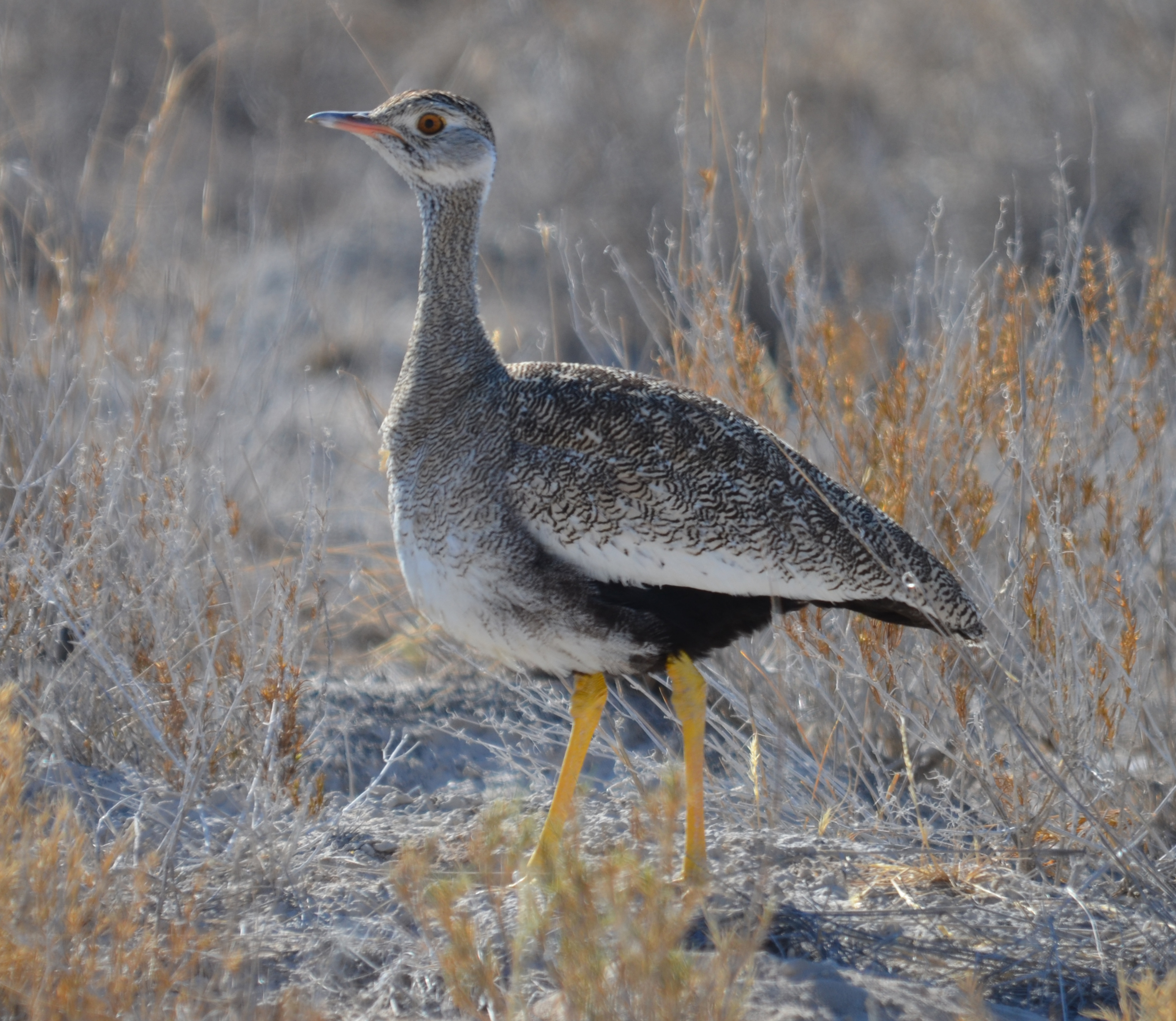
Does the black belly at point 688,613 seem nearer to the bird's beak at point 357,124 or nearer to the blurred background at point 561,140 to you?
the bird's beak at point 357,124

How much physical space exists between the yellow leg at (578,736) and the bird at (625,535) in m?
0.10

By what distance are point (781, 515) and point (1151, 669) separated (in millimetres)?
1357

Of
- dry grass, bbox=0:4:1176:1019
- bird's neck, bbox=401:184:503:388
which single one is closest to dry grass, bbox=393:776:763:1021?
dry grass, bbox=0:4:1176:1019

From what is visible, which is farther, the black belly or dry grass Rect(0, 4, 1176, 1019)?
the black belly

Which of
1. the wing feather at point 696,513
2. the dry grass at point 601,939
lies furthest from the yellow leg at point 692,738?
the dry grass at point 601,939

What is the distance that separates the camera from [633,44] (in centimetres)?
1043

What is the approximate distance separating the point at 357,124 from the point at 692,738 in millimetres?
1763

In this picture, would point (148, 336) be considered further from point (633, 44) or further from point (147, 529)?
point (633, 44)

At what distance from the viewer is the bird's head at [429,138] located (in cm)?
345

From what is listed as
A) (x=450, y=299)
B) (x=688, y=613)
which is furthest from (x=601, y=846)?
(x=450, y=299)

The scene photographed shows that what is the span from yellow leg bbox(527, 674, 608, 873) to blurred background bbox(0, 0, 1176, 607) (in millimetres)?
3510

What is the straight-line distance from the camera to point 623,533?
299 cm

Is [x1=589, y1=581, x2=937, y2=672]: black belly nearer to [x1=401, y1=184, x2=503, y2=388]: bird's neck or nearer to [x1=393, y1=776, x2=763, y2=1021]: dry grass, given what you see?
[x1=401, y1=184, x2=503, y2=388]: bird's neck

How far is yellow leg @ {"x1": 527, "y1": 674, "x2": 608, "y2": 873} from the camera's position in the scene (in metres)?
3.39
